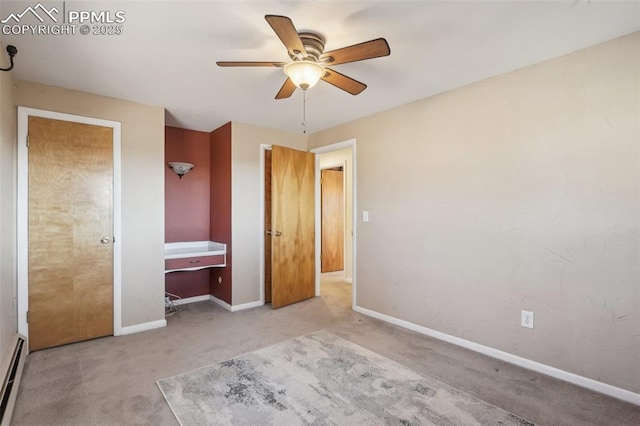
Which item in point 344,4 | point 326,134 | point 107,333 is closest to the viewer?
point 344,4

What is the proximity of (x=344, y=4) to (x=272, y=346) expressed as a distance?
8.84 feet

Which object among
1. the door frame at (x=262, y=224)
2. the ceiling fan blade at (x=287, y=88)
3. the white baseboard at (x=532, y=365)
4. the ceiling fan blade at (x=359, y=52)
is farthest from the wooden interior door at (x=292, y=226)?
the ceiling fan blade at (x=359, y=52)

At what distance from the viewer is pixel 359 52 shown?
183cm

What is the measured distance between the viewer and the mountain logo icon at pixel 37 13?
5.93ft

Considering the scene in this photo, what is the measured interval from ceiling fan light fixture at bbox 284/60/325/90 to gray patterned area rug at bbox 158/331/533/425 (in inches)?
81.3

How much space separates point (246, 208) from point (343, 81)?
236cm

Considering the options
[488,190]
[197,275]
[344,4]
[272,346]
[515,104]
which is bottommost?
[272,346]

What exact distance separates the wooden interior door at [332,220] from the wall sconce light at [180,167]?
2.64 m

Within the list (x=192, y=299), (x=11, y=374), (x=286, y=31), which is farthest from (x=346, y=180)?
(x=11, y=374)

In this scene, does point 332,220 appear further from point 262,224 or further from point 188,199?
point 188,199

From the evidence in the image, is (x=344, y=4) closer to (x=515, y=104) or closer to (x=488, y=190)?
(x=515, y=104)

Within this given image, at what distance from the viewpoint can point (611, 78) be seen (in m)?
2.12

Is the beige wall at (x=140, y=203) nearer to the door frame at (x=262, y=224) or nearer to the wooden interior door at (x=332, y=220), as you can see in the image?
the door frame at (x=262, y=224)

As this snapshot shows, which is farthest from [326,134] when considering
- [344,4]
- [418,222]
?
[344,4]
